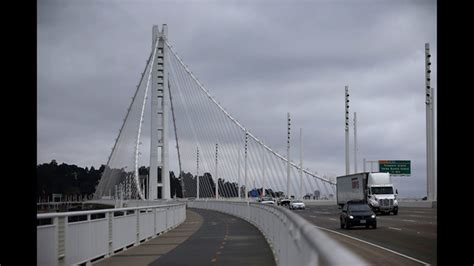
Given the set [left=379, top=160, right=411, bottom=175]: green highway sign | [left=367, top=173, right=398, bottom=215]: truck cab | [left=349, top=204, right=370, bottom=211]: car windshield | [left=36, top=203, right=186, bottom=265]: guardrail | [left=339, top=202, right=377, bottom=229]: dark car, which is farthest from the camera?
[left=379, top=160, right=411, bottom=175]: green highway sign

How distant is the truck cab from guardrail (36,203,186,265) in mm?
32576

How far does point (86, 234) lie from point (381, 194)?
4351cm

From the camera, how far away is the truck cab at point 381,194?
56.0 m

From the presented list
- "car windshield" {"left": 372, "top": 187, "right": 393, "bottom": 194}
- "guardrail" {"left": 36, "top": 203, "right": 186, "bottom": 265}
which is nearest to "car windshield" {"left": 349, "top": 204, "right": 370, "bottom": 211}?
"guardrail" {"left": 36, "top": 203, "right": 186, "bottom": 265}

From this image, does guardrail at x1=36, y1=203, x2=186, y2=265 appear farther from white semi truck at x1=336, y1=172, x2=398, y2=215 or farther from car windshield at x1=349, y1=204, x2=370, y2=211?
white semi truck at x1=336, y1=172, x2=398, y2=215

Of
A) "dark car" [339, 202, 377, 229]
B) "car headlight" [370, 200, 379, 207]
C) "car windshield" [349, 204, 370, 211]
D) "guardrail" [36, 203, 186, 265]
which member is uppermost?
"guardrail" [36, 203, 186, 265]

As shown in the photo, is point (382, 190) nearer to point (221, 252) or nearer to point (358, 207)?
point (358, 207)

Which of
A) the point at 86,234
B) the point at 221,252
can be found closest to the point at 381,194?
the point at 221,252

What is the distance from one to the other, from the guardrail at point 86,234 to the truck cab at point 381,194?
107 feet

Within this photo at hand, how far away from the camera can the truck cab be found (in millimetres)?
56031

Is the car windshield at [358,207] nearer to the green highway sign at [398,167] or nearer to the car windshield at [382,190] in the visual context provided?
the car windshield at [382,190]

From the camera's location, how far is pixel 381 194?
5694 cm

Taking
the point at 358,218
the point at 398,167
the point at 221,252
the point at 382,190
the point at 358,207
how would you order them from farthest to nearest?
the point at 398,167 < the point at 382,190 < the point at 358,207 < the point at 358,218 < the point at 221,252
